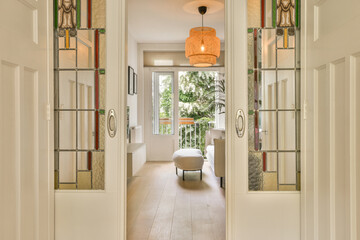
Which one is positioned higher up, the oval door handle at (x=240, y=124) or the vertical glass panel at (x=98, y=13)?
the vertical glass panel at (x=98, y=13)

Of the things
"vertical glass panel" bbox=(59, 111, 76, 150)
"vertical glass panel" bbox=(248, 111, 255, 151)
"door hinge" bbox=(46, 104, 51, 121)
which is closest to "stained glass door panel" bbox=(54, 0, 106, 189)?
"vertical glass panel" bbox=(59, 111, 76, 150)

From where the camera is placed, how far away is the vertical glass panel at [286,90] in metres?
1.71

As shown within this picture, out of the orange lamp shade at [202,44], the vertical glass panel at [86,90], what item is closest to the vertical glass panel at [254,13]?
the vertical glass panel at [86,90]

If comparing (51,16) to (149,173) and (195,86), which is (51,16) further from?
(195,86)

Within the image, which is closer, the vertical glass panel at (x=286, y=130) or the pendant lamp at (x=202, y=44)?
the vertical glass panel at (x=286, y=130)

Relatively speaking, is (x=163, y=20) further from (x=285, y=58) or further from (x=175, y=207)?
(x=285, y=58)

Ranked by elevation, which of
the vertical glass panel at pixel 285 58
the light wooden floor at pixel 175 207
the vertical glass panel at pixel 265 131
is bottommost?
the light wooden floor at pixel 175 207

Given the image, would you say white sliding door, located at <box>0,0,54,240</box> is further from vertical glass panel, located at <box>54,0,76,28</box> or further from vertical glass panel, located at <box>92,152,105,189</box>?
vertical glass panel, located at <box>92,152,105,189</box>

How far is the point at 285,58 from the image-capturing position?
172cm

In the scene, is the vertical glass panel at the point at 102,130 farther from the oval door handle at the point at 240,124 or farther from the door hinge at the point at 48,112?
the oval door handle at the point at 240,124

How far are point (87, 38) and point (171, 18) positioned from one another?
3.45 m

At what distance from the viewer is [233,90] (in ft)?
5.60

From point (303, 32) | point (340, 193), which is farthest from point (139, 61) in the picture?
point (340, 193)

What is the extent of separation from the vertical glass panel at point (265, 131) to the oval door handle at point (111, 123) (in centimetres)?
83
